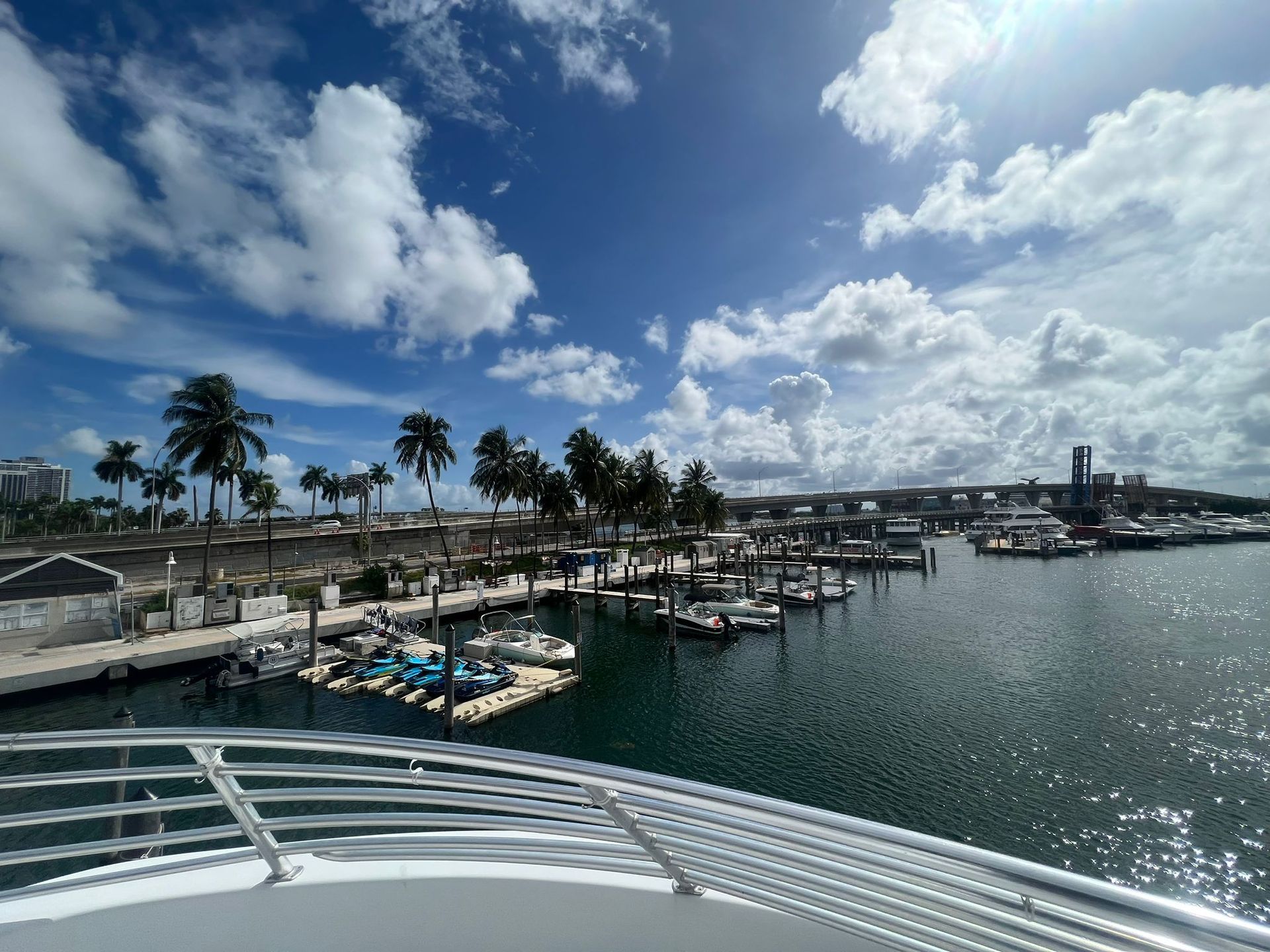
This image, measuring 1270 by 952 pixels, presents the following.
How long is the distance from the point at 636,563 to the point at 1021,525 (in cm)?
7762

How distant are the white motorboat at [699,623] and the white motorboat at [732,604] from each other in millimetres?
2130

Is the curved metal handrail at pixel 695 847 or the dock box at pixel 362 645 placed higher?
the curved metal handrail at pixel 695 847

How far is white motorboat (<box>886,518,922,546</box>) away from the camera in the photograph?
8981cm

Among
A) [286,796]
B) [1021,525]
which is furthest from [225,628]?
[1021,525]

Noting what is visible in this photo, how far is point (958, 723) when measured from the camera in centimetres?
1895

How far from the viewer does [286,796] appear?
3.51 meters

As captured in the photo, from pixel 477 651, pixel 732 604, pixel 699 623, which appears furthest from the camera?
pixel 732 604

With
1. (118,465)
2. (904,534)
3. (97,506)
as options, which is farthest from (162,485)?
(904,534)

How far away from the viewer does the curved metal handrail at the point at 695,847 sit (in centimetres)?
249

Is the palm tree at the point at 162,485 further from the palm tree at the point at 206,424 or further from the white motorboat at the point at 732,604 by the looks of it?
the white motorboat at the point at 732,604

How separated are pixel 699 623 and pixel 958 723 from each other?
15.7 m

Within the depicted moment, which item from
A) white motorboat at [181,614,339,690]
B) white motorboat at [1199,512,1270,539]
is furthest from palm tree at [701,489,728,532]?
white motorboat at [1199,512,1270,539]

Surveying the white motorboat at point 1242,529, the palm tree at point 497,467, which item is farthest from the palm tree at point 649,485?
the white motorboat at point 1242,529

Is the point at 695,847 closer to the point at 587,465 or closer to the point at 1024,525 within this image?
the point at 587,465
